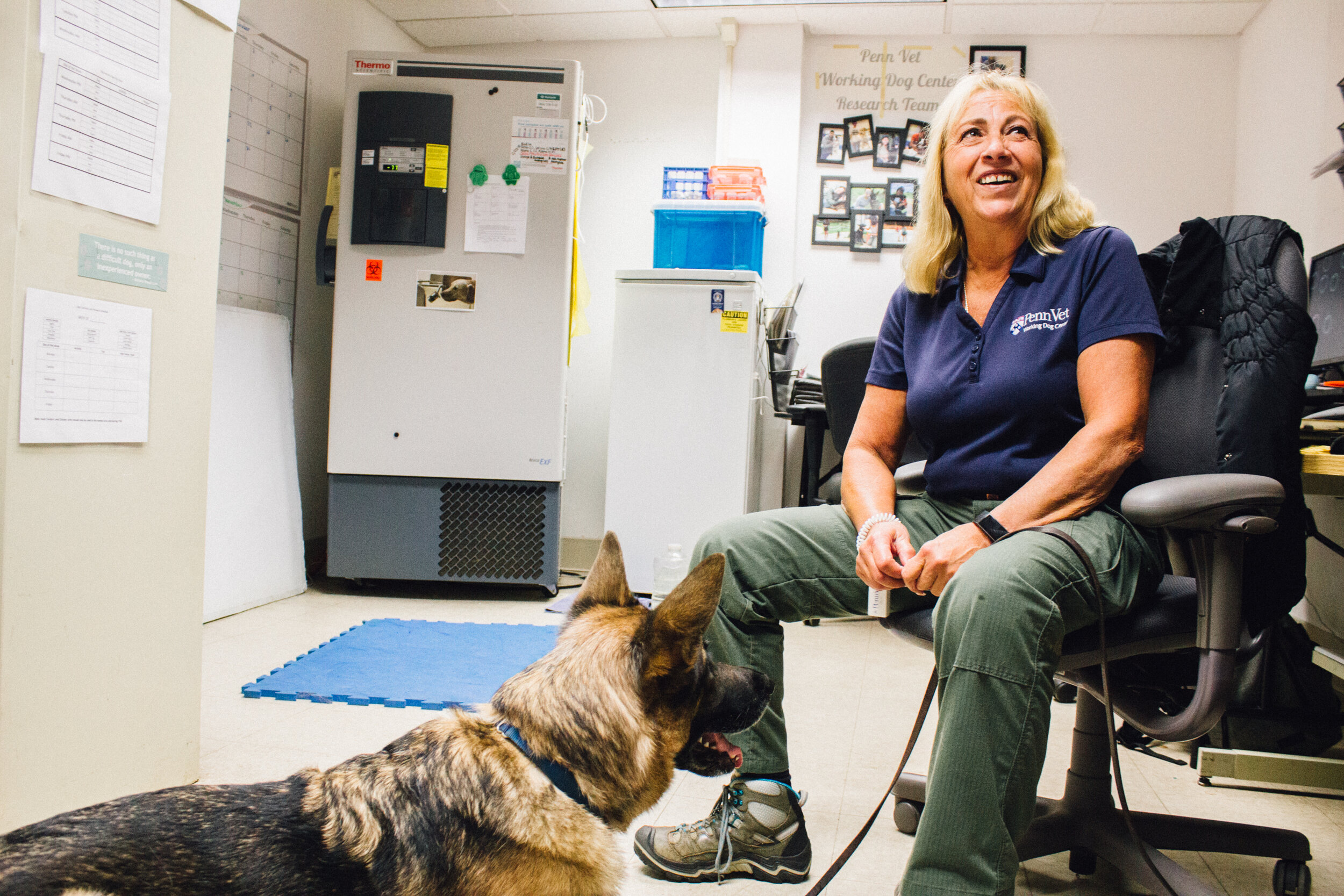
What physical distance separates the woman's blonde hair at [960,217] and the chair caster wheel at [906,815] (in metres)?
0.91

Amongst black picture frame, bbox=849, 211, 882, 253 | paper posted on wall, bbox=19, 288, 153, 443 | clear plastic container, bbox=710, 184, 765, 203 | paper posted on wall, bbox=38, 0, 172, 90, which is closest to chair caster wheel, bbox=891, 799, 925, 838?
paper posted on wall, bbox=19, 288, 153, 443

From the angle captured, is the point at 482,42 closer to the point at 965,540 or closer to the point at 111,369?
the point at 111,369

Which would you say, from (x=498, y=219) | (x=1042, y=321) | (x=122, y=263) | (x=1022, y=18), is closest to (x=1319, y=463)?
(x=1042, y=321)

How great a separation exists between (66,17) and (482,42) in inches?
136

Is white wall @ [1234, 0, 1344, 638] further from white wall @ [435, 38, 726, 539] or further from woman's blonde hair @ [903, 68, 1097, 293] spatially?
white wall @ [435, 38, 726, 539]

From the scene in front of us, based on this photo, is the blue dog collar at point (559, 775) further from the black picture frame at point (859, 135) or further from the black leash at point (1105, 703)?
the black picture frame at point (859, 135)

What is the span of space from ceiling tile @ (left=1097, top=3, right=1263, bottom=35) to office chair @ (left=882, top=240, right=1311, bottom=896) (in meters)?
3.20

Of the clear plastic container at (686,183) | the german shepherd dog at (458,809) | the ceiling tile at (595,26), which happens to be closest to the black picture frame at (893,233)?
the clear plastic container at (686,183)

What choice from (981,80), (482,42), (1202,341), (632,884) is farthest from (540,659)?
(482,42)

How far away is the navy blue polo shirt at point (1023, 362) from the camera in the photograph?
1.21 m

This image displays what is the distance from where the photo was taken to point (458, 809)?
0.87 meters

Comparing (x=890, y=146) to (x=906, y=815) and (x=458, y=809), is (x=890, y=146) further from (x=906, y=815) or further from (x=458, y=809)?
(x=458, y=809)

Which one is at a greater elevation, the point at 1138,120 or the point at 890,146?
the point at 1138,120

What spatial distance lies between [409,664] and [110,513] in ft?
3.80
